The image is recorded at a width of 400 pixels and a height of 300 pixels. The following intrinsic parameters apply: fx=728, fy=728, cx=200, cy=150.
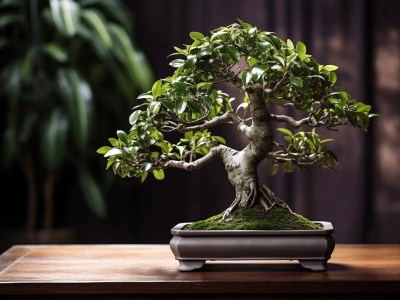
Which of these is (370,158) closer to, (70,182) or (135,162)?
(70,182)

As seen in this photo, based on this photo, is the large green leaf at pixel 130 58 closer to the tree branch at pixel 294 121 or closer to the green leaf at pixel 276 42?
the tree branch at pixel 294 121

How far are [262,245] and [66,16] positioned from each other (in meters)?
2.40

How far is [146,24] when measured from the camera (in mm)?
4262

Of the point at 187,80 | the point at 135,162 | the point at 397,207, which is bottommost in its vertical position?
the point at 397,207

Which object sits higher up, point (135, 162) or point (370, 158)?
point (135, 162)

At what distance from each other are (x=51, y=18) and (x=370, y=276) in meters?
2.71

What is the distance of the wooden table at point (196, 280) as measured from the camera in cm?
141

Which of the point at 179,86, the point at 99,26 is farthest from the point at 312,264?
Result: the point at 99,26

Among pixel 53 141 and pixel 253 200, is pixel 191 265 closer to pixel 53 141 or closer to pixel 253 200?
pixel 253 200

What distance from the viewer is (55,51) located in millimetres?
3637

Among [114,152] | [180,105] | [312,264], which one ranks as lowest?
[312,264]

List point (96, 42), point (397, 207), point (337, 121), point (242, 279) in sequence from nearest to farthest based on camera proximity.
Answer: point (242, 279) < point (337, 121) < point (96, 42) < point (397, 207)

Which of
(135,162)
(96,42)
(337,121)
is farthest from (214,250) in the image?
(96,42)

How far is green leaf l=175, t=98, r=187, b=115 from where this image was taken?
5.03ft
